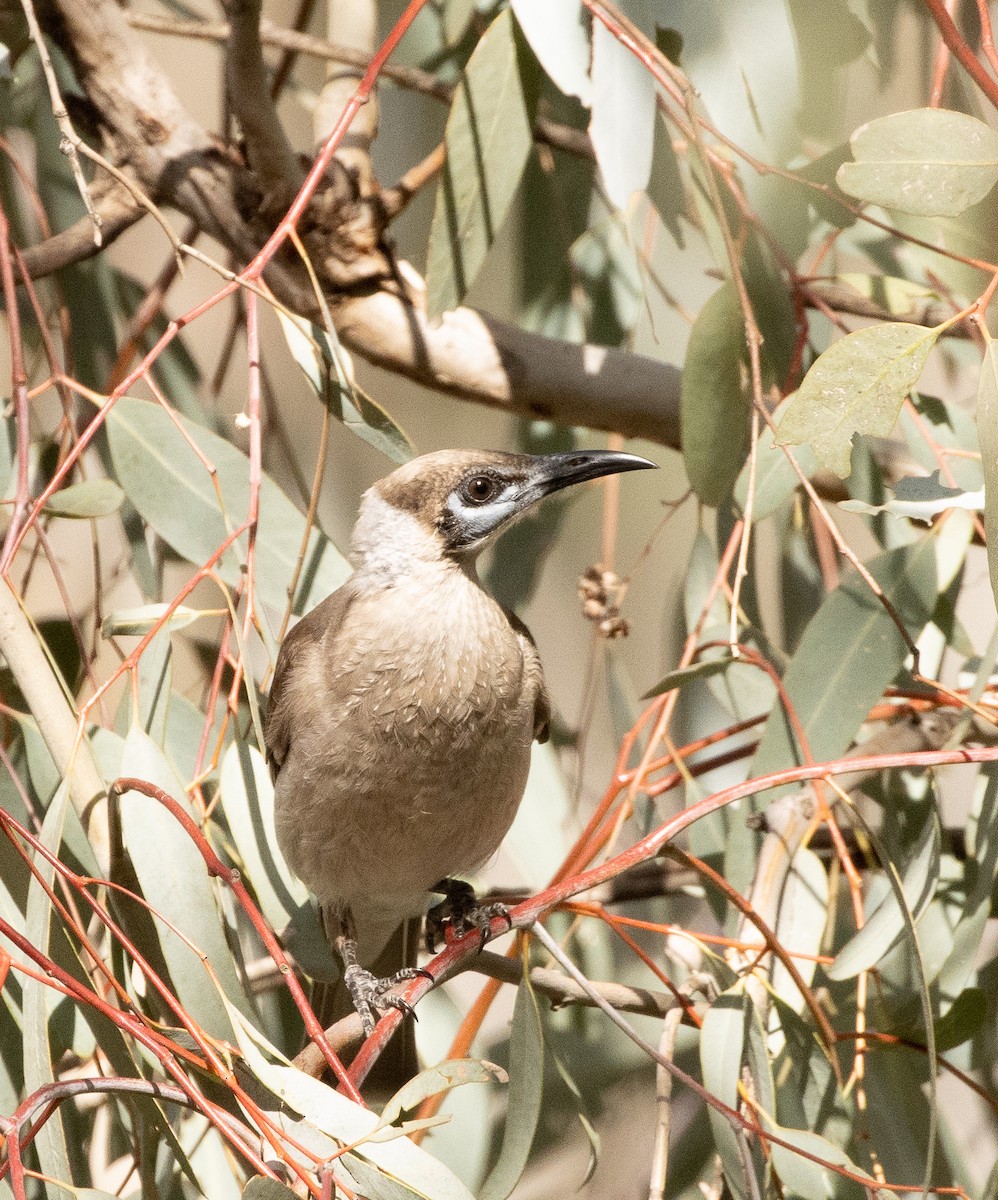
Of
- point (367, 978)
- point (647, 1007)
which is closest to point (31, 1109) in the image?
point (647, 1007)

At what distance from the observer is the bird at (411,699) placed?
2426mm

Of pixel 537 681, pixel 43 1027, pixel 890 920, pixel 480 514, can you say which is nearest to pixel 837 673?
pixel 890 920

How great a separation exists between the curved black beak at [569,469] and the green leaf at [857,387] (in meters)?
0.88

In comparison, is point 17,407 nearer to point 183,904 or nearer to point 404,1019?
point 183,904

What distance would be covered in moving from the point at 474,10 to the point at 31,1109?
2.59 meters

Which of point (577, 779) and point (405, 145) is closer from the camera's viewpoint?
point (577, 779)

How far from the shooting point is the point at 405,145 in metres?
3.91

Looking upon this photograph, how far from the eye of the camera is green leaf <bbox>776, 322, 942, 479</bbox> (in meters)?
1.59

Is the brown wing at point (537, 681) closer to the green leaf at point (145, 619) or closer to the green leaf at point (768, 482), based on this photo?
the green leaf at point (768, 482)

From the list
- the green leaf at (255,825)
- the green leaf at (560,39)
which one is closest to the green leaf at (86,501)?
the green leaf at (255,825)

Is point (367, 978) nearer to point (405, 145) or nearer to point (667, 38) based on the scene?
point (667, 38)

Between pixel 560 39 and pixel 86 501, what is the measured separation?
112 cm

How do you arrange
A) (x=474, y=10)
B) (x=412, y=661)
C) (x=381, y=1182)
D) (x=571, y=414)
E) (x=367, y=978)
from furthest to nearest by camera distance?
(x=474, y=10) → (x=571, y=414) → (x=367, y=978) → (x=412, y=661) → (x=381, y=1182)

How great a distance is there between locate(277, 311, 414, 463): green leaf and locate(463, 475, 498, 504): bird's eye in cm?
28
